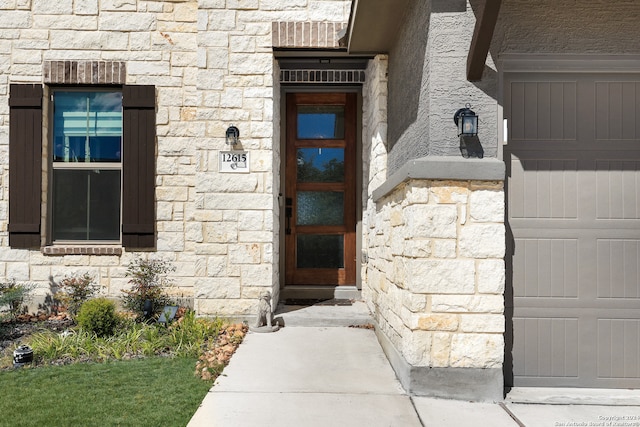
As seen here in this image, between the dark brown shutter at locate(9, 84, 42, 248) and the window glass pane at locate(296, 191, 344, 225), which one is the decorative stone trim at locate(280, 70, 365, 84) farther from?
the dark brown shutter at locate(9, 84, 42, 248)

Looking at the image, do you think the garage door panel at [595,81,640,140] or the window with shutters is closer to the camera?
the garage door panel at [595,81,640,140]

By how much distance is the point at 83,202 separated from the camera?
17.8ft

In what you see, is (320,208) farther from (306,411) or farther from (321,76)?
(306,411)

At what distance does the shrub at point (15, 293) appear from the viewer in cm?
476

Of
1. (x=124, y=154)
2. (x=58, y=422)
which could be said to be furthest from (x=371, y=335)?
(x=124, y=154)

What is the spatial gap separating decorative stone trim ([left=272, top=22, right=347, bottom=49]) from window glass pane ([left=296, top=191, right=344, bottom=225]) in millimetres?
1903

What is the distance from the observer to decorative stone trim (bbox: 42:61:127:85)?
5.19 m

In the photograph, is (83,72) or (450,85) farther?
(83,72)

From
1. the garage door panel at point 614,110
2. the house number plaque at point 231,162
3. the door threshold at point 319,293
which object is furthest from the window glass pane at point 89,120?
the garage door panel at point 614,110

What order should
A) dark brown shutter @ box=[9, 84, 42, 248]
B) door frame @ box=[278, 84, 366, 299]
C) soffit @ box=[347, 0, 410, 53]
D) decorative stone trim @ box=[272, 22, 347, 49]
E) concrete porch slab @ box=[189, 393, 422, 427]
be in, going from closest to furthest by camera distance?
concrete porch slab @ box=[189, 393, 422, 427]
soffit @ box=[347, 0, 410, 53]
decorative stone trim @ box=[272, 22, 347, 49]
dark brown shutter @ box=[9, 84, 42, 248]
door frame @ box=[278, 84, 366, 299]

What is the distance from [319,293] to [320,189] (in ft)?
4.47

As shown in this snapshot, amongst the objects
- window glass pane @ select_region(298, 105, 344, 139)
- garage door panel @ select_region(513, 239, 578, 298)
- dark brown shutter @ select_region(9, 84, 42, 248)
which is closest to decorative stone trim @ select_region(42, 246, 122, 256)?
dark brown shutter @ select_region(9, 84, 42, 248)

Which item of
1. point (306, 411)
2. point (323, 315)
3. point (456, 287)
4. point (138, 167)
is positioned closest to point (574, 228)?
point (456, 287)

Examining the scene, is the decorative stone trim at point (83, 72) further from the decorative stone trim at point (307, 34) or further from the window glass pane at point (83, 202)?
the decorative stone trim at point (307, 34)
